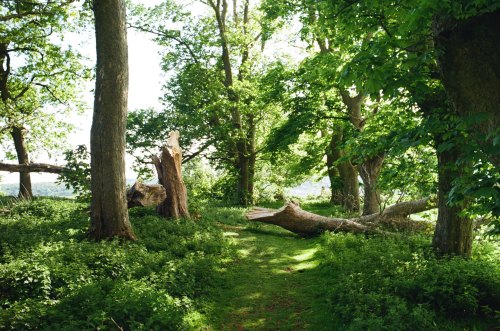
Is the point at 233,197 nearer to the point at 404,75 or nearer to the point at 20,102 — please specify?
the point at 20,102

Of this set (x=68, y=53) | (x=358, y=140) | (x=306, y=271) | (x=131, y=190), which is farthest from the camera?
(x=68, y=53)

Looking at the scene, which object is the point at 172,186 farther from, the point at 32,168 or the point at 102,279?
the point at 102,279

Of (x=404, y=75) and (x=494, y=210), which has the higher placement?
(x=404, y=75)

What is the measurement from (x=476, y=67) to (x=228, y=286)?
A: 6900 millimetres

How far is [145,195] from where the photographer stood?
15.9 m

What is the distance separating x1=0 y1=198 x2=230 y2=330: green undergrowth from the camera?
5.73 metres

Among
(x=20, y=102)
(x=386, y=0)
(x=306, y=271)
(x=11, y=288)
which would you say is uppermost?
(x=20, y=102)

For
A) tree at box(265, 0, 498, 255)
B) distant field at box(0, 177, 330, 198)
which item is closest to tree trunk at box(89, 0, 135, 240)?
distant field at box(0, 177, 330, 198)

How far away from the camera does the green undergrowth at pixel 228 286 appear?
19.6ft

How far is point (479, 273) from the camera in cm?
767

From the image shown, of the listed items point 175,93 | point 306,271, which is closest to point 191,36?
point 175,93

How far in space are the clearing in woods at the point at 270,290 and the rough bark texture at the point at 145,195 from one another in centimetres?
439

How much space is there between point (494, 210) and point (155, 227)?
10444 mm

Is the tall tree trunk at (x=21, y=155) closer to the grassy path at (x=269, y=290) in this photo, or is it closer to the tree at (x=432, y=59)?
the grassy path at (x=269, y=290)
